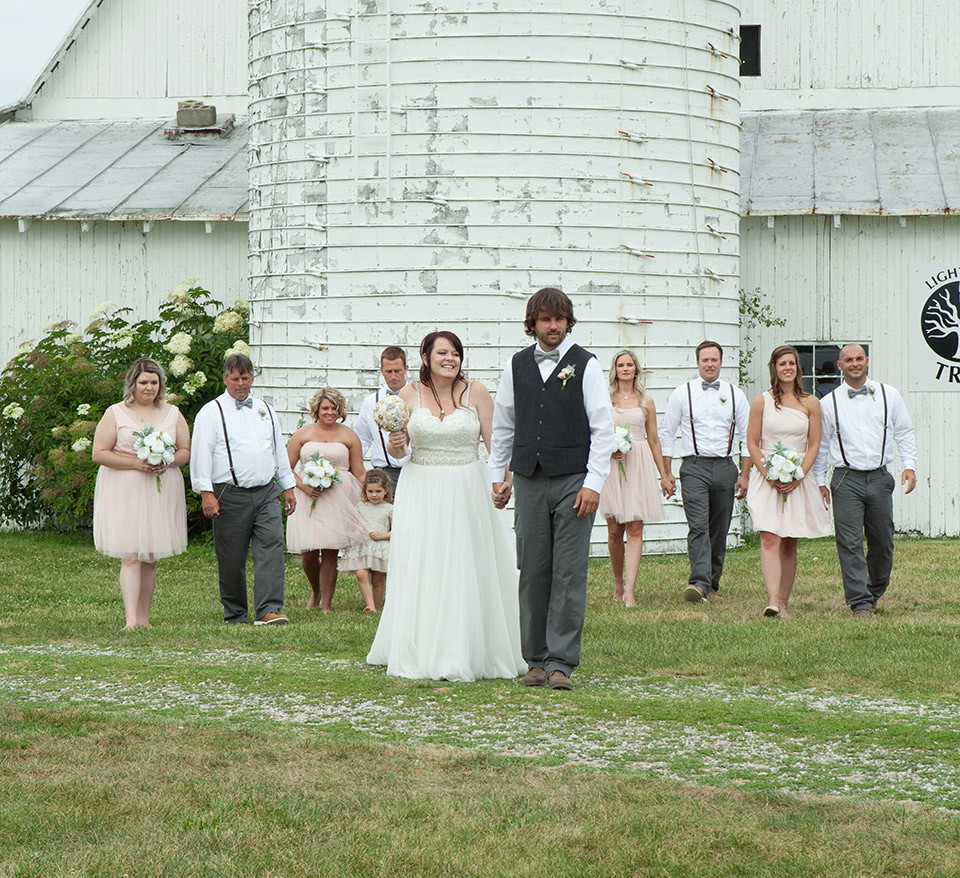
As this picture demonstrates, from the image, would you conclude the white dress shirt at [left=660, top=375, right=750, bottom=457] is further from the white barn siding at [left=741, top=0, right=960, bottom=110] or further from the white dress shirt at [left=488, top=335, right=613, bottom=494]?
the white barn siding at [left=741, top=0, right=960, bottom=110]

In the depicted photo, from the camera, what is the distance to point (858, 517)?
10719 mm

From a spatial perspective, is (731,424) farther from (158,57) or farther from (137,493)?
(158,57)

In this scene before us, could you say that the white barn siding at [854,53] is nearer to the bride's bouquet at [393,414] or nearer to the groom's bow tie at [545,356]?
the bride's bouquet at [393,414]

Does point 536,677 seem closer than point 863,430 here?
Yes

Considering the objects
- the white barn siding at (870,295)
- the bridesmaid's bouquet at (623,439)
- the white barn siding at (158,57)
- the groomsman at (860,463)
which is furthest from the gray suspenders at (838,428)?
the white barn siding at (158,57)

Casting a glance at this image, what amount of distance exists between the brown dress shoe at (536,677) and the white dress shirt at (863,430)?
3.93 m

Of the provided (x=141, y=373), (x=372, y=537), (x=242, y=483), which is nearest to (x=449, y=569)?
(x=242, y=483)

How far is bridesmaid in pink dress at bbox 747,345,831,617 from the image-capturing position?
10688 millimetres

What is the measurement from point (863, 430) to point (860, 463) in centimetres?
25

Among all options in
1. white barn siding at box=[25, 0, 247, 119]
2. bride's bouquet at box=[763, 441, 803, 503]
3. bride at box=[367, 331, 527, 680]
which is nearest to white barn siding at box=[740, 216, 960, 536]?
bride's bouquet at box=[763, 441, 803, 503]

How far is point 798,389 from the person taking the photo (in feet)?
36.0

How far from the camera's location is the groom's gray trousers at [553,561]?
7590 millimetres

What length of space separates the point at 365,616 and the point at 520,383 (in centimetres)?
358

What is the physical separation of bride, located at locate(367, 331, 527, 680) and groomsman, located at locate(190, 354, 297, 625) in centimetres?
233
